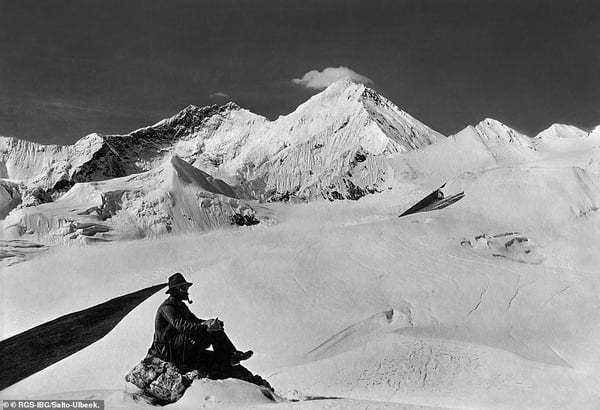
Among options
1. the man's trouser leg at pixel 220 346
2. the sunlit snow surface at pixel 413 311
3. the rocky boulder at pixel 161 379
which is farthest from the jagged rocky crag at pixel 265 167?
the rocky boulder at pixel 161 379

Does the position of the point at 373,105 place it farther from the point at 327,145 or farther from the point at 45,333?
the point at 45,333

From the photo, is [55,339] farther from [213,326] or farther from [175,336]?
[213,326]

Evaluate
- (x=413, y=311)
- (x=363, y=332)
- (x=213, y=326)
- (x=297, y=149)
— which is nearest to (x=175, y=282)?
(x=213, y=326)

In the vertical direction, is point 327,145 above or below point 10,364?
above

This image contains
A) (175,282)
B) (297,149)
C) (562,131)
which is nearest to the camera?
(175,282)

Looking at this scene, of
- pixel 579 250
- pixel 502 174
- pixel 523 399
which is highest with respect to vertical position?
pixel 502 174

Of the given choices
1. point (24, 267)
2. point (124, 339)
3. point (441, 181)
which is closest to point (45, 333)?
point (124, 339)

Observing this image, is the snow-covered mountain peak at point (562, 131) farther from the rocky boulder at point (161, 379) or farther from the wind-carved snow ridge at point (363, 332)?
the rocky boulder at point (161, 379)
